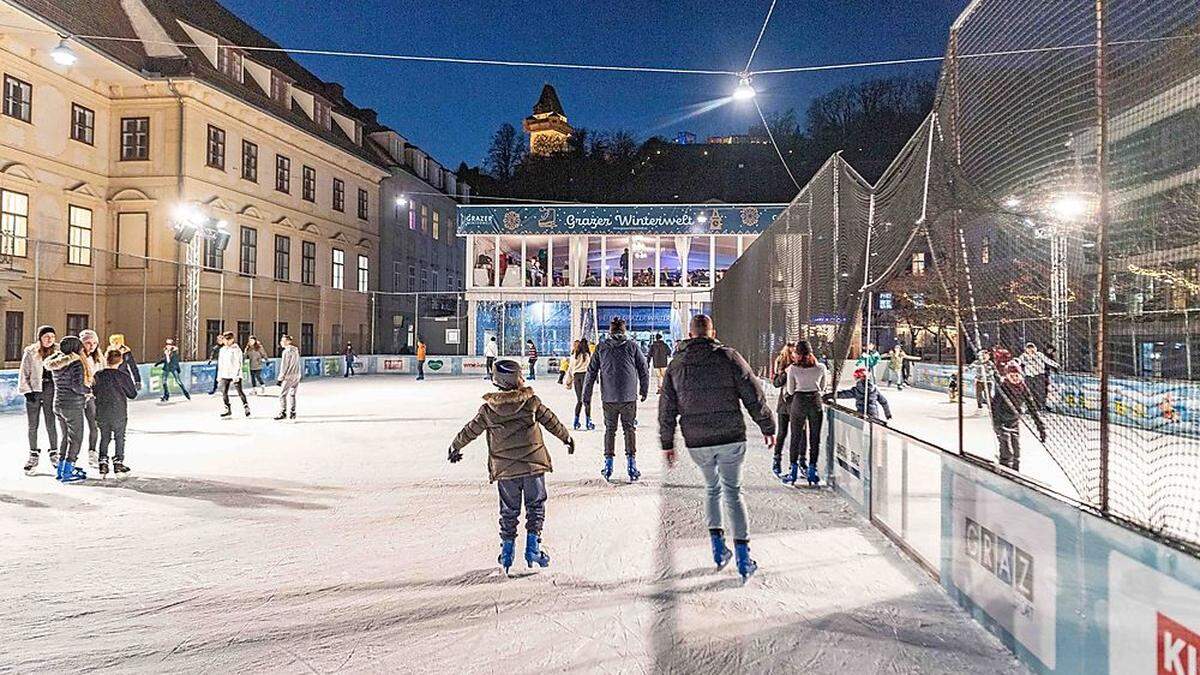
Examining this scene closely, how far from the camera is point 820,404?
7656 millimetres

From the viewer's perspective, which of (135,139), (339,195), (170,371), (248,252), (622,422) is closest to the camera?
(622,422)

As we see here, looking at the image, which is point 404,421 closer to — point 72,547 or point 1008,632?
point 72,547

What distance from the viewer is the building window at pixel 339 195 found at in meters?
34.5

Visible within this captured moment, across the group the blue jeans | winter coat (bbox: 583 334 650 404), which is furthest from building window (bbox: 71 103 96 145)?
the blue jeans

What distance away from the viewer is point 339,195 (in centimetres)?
3481

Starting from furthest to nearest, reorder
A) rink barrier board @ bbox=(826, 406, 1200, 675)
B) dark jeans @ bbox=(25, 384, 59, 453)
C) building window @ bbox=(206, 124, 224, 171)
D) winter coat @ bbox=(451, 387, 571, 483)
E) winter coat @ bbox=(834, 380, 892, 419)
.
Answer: building window @ bbox=(206, 124, 224, 171), dark jeans @ bbox=(25, 384, 59, 453), winter coat @ bbox=(834, 380, 892, 419), winter coat @ bbox=(451, 387, 571, 483), rink barrier board @ bbox=(826, 406, 1200, 675)

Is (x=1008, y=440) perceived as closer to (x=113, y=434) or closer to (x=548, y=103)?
(x=113, y=434)

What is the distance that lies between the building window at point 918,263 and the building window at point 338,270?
30.8 meters

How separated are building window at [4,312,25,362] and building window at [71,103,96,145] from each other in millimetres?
6831

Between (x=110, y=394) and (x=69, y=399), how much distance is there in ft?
1.17

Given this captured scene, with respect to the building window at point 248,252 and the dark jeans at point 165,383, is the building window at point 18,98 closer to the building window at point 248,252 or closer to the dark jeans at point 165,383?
the building window at point 248,252

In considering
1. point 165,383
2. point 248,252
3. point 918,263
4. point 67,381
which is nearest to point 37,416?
point 67,381

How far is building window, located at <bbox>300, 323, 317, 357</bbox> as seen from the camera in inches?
1187

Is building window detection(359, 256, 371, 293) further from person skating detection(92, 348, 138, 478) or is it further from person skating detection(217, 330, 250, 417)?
person skating detection(92, 348, 138, 478)
